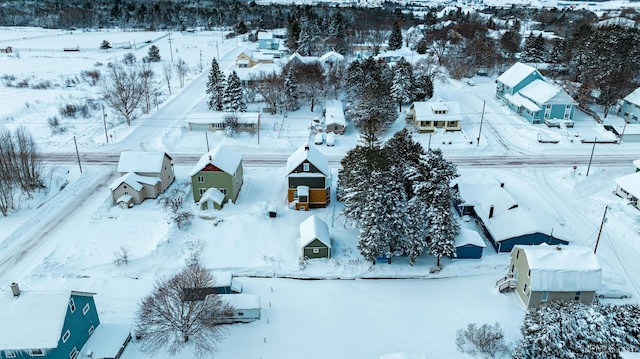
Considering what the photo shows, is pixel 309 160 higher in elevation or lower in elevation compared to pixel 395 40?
lower

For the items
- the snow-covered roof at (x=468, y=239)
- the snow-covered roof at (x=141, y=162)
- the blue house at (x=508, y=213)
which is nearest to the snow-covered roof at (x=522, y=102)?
the blue house at (x=508, y=213)

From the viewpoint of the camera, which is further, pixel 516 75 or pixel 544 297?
pixel 516 75

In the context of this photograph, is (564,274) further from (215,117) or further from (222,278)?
(215,117)

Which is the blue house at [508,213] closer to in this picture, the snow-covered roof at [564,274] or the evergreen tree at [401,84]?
the snow-covered roof at [564,274]

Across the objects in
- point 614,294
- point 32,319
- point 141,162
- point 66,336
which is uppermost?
point 141,162

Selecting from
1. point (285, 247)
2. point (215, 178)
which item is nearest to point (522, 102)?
point (285, 247)

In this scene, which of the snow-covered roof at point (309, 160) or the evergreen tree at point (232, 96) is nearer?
the snow-covered roof at point (309, 160)

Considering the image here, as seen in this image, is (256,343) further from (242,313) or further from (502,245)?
(502,245)
